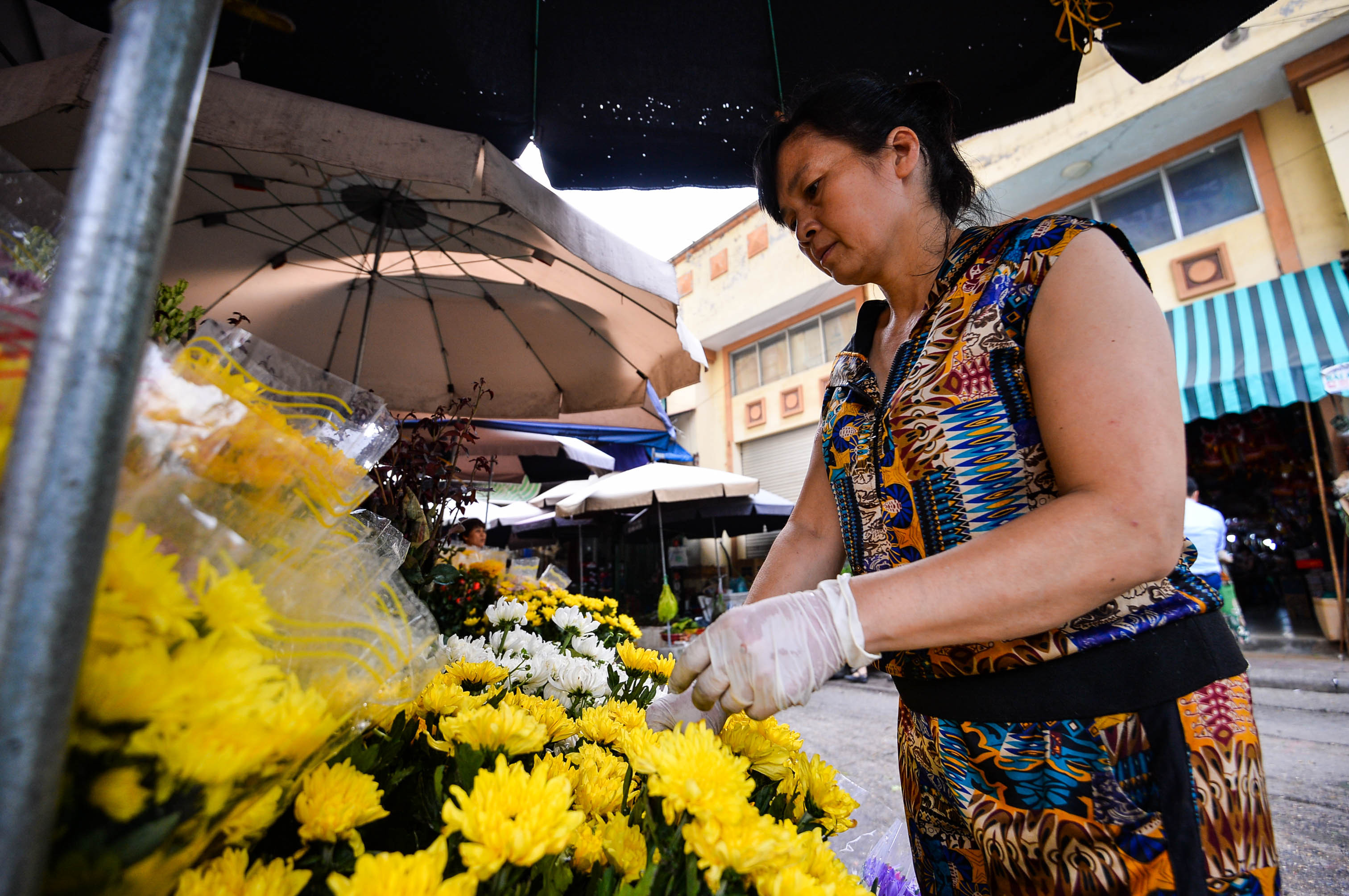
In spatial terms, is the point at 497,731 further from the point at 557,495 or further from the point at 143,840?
the point at 557,495

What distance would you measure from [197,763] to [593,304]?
10.3 ft

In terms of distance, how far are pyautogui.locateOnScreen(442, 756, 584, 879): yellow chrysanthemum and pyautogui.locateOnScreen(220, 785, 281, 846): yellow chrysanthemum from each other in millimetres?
149

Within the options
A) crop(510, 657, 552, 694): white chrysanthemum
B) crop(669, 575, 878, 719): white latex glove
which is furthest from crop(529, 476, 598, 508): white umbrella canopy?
crop(669, 575, 878, 719): white latex glove

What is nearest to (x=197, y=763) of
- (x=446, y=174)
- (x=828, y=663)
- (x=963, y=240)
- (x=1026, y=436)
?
(x=828, y=663)

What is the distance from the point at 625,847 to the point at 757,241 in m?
14.4

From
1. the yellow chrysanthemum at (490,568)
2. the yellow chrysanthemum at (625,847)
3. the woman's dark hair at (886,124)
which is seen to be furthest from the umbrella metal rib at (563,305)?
the yellow chrysanthemum at (625,847)

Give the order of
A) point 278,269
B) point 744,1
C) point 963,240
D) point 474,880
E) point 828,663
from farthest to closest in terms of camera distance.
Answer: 1. point 278,269
2. point 744,1
3. point 963,240
4. point 828,663
5. point 474,880

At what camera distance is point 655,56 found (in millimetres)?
1997

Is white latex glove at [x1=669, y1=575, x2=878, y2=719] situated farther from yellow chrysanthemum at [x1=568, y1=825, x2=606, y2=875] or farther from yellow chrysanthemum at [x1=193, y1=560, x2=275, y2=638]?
yellow chrysanthemum at [x1=193, y1=560, x2=275, y2=638]

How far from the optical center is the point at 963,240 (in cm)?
124

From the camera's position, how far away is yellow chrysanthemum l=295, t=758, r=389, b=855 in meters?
0.56

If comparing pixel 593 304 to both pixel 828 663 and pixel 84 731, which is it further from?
pixel 84 731

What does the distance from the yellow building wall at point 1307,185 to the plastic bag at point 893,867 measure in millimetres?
9760

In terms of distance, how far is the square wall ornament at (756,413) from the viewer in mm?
13938
